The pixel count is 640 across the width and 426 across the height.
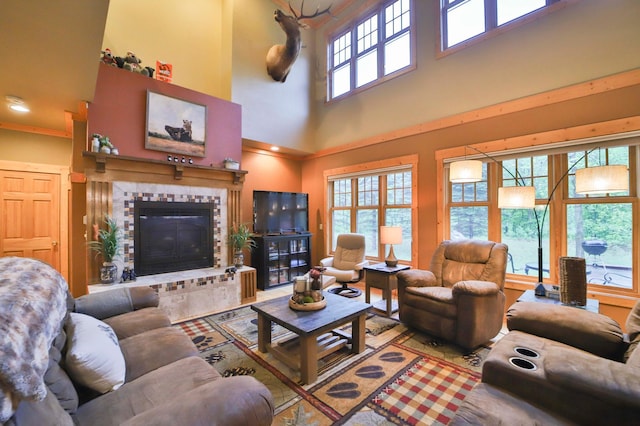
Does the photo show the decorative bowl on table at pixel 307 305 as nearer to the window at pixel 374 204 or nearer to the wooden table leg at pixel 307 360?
the wooden table leg at pixel 307 360

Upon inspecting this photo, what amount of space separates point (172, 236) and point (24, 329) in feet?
10.9

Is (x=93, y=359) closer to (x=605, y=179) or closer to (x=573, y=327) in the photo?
(x=573, y=327)

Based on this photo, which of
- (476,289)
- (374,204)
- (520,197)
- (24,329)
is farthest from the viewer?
(374,204)

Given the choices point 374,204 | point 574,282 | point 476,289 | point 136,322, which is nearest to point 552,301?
point 574,282

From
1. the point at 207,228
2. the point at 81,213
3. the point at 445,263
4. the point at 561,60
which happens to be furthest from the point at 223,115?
the point at 561,60

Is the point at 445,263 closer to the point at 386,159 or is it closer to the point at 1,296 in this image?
the point at 386,159

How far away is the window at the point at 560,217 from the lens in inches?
111

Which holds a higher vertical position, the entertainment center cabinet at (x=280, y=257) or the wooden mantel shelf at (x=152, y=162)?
the wooden mantel shelf at (x=152, y=162)

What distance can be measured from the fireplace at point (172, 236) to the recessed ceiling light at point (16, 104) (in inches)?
64.8

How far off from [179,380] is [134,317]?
3.35 ft

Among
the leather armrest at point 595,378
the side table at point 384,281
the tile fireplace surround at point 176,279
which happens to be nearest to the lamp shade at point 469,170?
the side table at point 384,281

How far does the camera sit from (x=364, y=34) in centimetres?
530

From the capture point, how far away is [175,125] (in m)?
4.02

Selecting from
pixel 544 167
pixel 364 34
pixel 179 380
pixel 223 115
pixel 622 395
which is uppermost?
pixel 364 34
